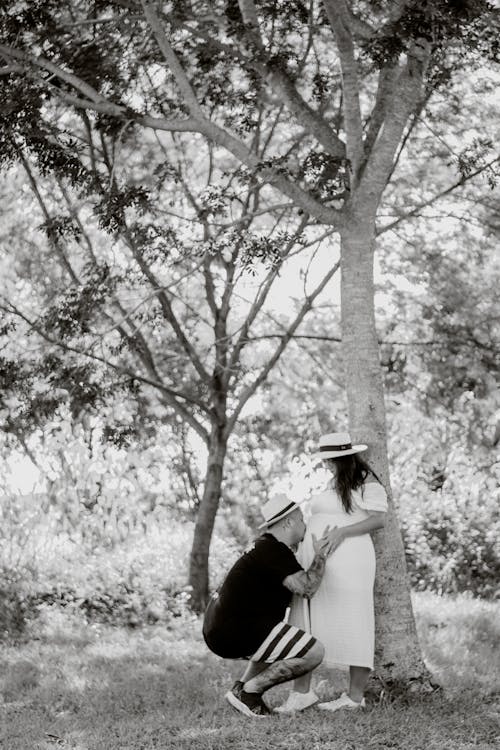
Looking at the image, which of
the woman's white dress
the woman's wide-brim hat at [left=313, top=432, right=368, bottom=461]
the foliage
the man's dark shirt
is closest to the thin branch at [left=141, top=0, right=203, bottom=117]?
the woman's wide-brim hat at [left=313, top=432, right=368, bottom=461]

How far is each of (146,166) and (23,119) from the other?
4634mm

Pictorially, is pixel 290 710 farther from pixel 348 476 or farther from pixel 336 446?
pixel 336 446

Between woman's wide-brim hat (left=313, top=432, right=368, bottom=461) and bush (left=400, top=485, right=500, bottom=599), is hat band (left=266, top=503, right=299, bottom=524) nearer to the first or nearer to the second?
woman's wide-brim hat (left=313, top=432, right=368, bottom=461)

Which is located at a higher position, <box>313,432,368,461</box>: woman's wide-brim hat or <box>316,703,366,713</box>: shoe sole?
<box>313,432,368,461</box>: woman's wide-brim hat

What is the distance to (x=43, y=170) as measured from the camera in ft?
31.9

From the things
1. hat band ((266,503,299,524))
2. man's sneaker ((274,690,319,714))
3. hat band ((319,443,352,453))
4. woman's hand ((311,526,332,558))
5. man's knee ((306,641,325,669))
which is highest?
hat band ((319,443,352,453))

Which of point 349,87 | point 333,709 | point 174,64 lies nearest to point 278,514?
point 333,709

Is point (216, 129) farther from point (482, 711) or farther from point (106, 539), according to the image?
point (106, 539)

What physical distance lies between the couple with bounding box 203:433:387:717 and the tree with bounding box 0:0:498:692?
90 centimetres

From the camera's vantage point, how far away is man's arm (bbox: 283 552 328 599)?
6582 mm

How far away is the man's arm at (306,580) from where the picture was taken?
658 centimetres

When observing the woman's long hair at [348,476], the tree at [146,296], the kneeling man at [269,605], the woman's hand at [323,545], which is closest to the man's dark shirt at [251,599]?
the kneeling man at [269,605]

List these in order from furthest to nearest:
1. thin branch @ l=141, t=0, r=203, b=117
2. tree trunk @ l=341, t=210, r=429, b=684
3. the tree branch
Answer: thin branch @ l=141, t=0, r=203, b=117
the tree branch
tree trunk @ l=341, t=210, r=429, b=684

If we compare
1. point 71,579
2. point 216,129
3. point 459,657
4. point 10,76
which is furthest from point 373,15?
point 71,579
